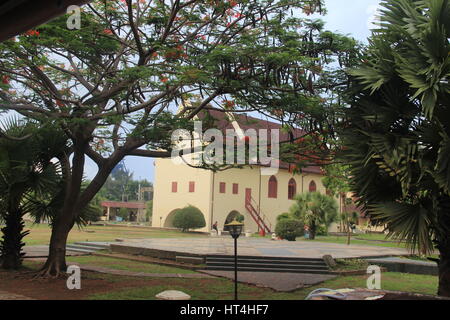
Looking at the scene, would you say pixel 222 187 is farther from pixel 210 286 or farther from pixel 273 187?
pixel 210 286

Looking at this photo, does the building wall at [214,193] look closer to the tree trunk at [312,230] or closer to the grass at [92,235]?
the grass at [92,235]

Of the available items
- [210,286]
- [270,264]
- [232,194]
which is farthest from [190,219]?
[210,286]

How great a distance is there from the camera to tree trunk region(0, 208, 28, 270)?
43.9ft

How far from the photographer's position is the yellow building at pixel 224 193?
3800cm

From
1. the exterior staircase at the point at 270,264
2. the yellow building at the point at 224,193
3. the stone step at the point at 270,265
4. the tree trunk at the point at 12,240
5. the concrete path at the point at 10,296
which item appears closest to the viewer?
the concrete path at the point at 10,296

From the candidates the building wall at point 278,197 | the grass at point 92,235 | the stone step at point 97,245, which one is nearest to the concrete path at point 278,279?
the stone step at point 97,245

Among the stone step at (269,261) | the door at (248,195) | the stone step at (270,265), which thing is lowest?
the stone step at (270,265)

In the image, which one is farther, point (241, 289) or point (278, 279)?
point (278, 279)

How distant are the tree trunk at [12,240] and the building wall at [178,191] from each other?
79.6 feet

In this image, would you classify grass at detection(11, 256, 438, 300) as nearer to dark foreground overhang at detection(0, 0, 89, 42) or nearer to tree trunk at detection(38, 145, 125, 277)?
tree trunk at detection(38, 145, 125, 277)

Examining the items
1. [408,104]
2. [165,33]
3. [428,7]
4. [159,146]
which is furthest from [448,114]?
[159,146]

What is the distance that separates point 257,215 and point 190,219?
6.17 m

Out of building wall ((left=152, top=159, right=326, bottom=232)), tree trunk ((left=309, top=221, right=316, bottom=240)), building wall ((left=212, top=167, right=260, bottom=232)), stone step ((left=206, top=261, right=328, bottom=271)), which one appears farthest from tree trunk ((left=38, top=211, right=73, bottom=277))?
building wall ((left=212, top=167, right=260, bottom=232))

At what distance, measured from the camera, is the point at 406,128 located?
8.50 m
